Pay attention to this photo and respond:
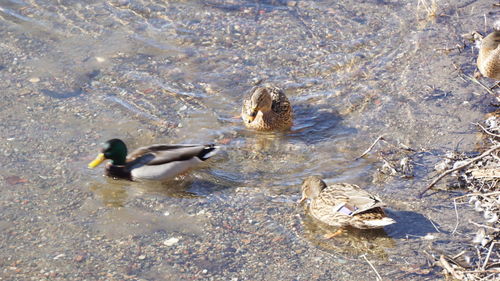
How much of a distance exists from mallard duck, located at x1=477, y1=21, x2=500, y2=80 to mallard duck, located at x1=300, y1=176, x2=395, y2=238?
292 centimetres

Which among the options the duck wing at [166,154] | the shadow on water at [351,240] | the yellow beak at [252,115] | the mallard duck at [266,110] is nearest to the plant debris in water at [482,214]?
the shadow on water at [351,240]

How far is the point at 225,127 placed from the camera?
27.8ft

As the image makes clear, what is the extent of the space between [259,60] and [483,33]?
10.4 feet

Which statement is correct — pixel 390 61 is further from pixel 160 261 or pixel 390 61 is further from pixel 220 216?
pixel 160 261

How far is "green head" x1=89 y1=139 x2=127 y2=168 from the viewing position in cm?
738

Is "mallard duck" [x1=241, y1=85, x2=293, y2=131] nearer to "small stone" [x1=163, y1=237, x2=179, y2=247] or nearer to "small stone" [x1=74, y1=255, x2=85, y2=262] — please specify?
"small stone" [x1=163, y1=237, x2=179, y2=247]

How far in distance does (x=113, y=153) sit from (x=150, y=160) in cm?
39

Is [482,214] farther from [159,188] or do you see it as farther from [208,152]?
[159,188]

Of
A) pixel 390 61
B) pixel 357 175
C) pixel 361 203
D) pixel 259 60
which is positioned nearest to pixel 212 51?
pixel 259 60

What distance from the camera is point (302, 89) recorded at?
30.5 feet

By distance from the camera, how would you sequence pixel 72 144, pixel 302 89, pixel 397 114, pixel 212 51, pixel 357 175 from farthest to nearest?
pixel 212 51 < pixel 302 89 < pixel 397 114 < pixel 72 144 < pixel 357 175

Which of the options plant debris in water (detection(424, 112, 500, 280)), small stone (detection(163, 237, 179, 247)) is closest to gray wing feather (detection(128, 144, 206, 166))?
small stone (detection(163, 237, 179, 247))

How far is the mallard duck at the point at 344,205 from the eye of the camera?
627 centimetres

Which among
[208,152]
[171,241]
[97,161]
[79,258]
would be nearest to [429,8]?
[208,152]
